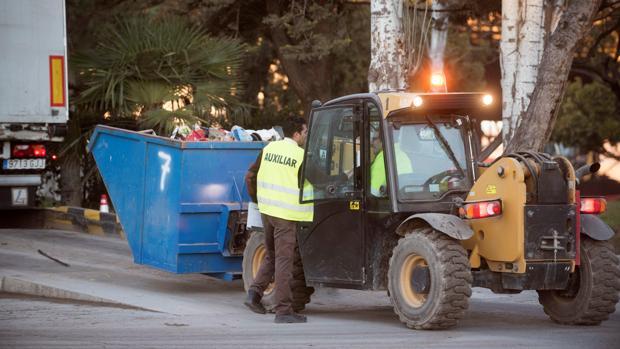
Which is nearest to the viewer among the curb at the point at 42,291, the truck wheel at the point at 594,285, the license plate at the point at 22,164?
the truck wheel at the point at 594,285

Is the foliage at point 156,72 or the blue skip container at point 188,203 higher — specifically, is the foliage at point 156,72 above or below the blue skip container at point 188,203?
above

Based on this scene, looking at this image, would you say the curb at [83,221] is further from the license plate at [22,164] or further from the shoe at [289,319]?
the shoe at [289,319]

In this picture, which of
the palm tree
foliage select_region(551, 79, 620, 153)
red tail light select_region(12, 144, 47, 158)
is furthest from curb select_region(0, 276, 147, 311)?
foliage select_region(551, 79, 620, 153)

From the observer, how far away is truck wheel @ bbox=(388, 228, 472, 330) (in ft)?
27.9

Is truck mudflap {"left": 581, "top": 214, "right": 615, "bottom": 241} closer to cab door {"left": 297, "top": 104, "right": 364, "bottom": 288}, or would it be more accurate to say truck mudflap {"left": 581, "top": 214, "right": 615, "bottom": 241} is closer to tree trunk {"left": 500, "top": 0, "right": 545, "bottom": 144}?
cab door {"left": 297, "top": 104, "right": 364, "bottom": 288}

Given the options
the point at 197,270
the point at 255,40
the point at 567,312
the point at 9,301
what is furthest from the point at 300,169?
the point at 255,40

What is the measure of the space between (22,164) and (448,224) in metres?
8.40

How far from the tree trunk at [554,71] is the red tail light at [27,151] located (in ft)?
21.7

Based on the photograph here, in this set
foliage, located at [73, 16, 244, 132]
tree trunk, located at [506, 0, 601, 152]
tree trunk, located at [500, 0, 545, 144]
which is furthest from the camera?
foliage, located at [73, 16, 244, 132]

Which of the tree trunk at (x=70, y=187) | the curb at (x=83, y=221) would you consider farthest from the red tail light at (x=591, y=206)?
the tree trunk at (x=70, y=187)

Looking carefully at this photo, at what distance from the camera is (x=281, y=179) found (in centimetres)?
970

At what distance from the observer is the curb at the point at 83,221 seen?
54.5 feet

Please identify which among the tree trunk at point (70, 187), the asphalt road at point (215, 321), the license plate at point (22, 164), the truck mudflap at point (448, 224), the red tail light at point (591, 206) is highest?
the license plate at point (22, 164)

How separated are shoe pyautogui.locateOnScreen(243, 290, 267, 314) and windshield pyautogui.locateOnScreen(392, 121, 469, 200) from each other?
1675mm
